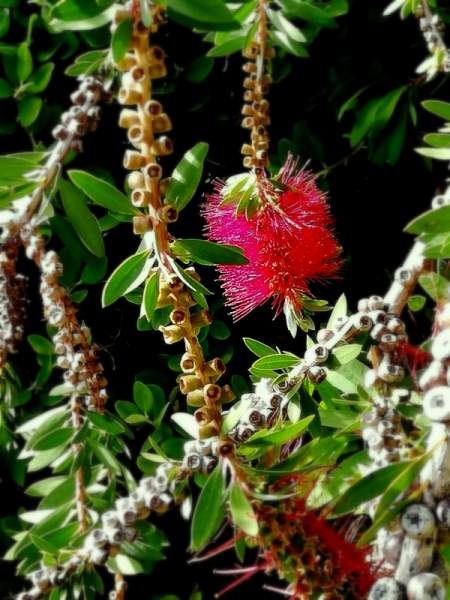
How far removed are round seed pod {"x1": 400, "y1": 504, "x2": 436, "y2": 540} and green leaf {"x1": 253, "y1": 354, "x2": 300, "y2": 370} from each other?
208 millimetres

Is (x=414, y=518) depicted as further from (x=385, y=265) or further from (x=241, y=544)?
(x=385, y=265)

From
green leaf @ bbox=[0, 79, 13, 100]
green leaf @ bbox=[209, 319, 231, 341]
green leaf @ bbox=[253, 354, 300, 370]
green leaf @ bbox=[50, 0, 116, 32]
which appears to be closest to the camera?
green leaf @ bbox=[50, 0, 116, 32]

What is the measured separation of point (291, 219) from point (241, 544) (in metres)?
0.26

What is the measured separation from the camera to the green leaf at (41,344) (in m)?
0.87

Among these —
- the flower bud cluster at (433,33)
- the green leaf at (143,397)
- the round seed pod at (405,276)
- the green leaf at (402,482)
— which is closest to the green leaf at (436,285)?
the round seed pod at (405,276)

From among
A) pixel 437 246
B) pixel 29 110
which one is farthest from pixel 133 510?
pixel 29 110

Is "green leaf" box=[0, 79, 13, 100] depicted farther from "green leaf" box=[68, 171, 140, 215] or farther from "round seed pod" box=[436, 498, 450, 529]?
"round seed pod" box=[436, 498, 450, 529]

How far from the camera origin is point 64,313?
554 millimetres

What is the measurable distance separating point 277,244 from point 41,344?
1.38 ft

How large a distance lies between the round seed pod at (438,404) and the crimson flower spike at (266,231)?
0.72 feet

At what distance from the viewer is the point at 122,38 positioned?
1.15 feet

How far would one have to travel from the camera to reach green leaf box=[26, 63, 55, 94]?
2.84 feet

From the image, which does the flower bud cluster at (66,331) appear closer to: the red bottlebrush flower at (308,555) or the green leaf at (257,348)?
the green leaf at (257,348)

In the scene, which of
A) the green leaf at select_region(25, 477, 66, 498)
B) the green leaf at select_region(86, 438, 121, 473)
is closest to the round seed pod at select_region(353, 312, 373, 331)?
the green leaf at select_region(86, 438, 121, 473)
